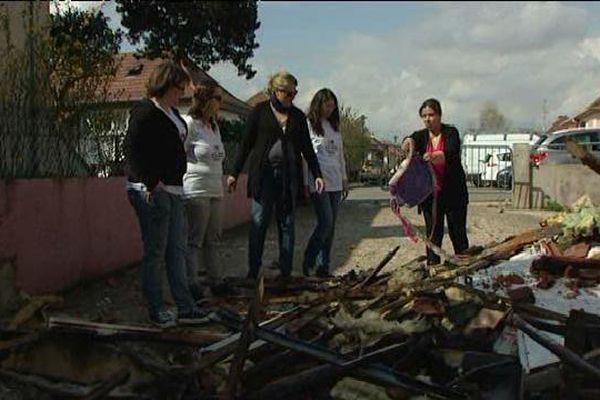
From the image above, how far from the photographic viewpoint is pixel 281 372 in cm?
365

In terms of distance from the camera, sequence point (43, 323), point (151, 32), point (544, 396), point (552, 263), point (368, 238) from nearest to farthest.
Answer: point (544, 396) < point (43, 323) < point (552, 263) < point (151, 32) < point (368, 238)

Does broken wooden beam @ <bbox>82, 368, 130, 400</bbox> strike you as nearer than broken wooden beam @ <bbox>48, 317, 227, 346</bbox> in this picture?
Yes

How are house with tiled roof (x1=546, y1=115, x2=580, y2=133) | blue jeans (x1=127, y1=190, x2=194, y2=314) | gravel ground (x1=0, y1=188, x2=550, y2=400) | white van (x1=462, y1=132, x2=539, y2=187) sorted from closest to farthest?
gravel ground (x1=0, y1=188, x2=550, y2=400) → blue jeans (x1=127, y1=190, x2=194, y2=314) → house with tiled roof (x1=546, y1=115, x2=580, y2=133) → white van (x1=462, y1=132, x2=539, y2=187)

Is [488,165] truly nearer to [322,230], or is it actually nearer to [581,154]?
[322,230]

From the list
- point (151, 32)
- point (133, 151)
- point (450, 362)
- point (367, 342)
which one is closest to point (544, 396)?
point (450, 362)

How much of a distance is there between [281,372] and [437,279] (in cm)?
127

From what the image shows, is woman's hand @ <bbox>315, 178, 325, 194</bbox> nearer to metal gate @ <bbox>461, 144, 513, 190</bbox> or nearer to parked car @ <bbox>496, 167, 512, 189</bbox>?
metal gate @ <bbox>461, 144, 513, 190</bbox>

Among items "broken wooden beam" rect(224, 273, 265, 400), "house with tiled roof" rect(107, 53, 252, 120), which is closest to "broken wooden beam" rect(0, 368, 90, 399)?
"broken wooden beam" rect(224, 273, 265, 400)

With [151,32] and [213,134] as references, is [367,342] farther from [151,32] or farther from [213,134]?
[151,32]

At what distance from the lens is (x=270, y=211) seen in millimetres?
6586

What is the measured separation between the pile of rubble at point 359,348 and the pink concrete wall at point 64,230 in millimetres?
1858

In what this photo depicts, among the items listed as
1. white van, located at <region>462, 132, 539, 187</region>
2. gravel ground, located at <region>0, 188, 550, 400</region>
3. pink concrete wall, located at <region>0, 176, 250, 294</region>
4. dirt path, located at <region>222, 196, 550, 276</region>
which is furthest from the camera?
white van, located at <region>462, 132, 539, 187</region>

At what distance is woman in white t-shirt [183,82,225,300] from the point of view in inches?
240

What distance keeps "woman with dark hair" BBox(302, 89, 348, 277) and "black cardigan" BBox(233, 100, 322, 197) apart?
43 cm
